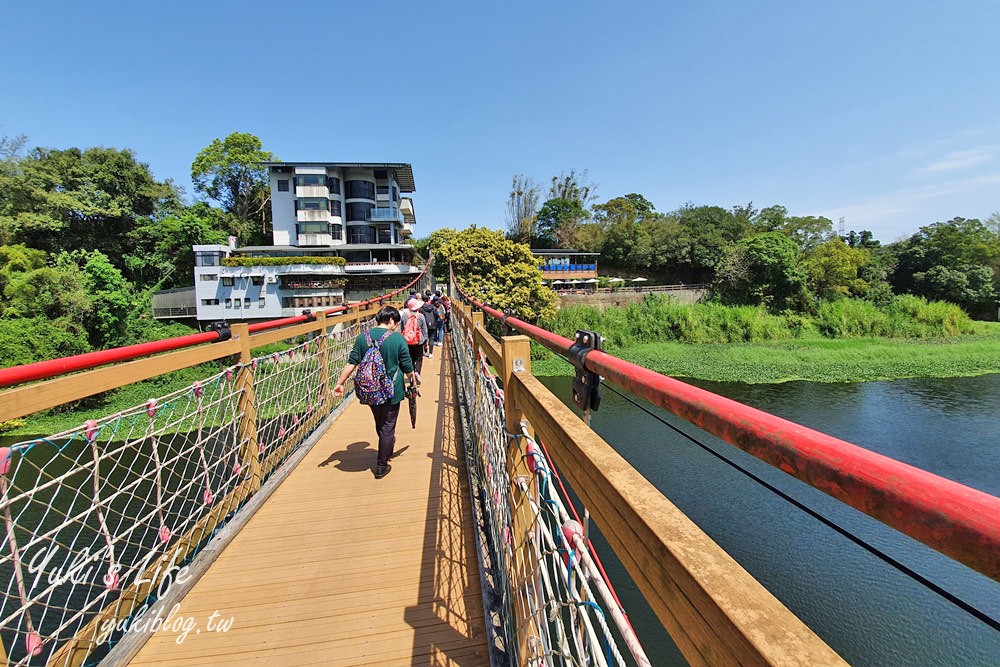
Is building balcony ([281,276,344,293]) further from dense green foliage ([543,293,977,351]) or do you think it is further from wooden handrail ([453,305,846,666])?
wooden handrail ([453,305,846,666])

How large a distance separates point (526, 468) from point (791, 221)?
44.4 meters

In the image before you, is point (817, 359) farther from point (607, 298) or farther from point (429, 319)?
point (429, 319)

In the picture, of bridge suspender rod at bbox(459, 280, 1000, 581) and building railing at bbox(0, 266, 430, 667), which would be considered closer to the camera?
bridge suspender rod at bbox(459, 280, 1000, 581)

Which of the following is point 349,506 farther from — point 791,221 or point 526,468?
point 791,221

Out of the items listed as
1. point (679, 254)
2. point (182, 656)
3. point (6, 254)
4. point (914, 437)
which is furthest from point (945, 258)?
point (6, 254)

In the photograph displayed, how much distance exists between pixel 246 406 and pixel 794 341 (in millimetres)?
28031

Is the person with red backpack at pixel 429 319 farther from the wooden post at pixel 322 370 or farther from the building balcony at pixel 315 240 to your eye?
the building balcony at pixel 315 240

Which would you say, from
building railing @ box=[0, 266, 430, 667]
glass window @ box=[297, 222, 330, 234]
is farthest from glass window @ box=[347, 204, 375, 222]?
building railing @ box=[0, 266, 430, 667]

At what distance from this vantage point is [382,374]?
302 centimetres

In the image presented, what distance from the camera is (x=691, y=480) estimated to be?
1008 centimetres

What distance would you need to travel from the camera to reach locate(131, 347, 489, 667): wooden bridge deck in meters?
1.71

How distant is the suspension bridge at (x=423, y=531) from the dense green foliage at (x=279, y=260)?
75.6ft

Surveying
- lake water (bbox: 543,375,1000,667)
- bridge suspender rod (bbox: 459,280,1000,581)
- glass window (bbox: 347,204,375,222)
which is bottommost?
lake water (bbox: 543,375,1000,667)

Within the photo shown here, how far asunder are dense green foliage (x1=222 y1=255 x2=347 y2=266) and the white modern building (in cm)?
5
